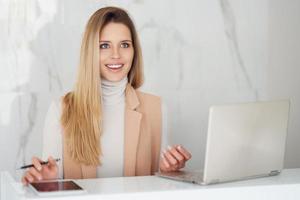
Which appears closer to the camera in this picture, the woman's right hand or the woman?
the woman's right hand

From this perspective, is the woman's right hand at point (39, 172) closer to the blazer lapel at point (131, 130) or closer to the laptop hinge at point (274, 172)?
the blazer lapel at point (131, 130)

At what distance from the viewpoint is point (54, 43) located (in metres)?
3.37

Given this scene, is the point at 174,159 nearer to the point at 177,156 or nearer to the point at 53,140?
the point at 177,156

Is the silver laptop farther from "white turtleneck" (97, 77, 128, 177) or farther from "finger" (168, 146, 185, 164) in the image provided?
"white turtleneck" (97, 77, 128, 177)

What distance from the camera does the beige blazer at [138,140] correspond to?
2.55 m

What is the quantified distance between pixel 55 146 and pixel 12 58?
0.93m

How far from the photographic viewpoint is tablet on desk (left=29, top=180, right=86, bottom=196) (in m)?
1.89

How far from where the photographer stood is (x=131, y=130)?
2643 mm

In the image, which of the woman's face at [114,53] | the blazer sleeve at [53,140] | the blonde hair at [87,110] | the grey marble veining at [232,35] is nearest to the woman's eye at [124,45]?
the woman's face at [114,53]

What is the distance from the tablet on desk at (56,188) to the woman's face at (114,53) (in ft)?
2.11

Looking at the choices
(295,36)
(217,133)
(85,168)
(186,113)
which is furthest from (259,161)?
(295,36)

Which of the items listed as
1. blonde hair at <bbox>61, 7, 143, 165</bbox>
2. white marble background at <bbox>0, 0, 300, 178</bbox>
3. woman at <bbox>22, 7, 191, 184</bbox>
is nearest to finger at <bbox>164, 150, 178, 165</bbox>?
woman at <bbox>22, 7, 191, 184</bbox>

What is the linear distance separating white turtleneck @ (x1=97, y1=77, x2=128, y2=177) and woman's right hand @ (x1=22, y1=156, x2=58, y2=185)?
37 centimetres

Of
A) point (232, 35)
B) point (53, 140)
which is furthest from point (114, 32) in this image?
point (232, 35)
